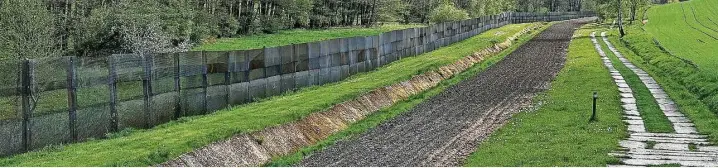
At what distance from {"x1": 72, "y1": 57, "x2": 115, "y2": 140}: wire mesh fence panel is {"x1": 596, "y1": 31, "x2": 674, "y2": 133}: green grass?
50.5 ft

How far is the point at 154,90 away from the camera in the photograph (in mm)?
25391

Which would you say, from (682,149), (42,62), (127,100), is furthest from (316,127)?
(682,149)

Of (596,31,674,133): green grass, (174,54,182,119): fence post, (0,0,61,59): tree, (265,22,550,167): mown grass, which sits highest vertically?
(0,0,61,59): tree

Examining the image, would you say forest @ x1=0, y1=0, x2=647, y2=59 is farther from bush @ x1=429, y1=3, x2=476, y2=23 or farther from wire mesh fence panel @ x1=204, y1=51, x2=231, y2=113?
wire mesh fence panel @ x1=204, y1=51, x2=231, y2=113

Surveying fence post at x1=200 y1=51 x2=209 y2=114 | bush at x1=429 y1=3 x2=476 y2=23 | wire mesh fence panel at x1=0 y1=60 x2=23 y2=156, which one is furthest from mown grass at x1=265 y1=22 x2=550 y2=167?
bush at x1=429 y1=3 x2=476 y2=23

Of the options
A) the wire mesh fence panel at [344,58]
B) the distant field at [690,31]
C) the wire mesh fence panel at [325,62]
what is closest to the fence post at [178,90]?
the wire mesh fence panel at [325,62]

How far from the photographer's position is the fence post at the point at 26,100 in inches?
777

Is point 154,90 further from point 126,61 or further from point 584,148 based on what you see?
point 584,148

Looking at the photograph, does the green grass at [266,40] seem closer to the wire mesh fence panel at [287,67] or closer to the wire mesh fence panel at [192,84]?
the wire mesh fence panel at [287,67]

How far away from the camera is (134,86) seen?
79.5 ft

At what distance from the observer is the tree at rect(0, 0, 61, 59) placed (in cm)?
4909

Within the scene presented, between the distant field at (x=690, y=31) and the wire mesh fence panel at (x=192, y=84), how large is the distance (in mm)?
25497

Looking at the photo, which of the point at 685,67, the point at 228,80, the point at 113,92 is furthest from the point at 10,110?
the point at 685,67

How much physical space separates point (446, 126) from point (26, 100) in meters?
12.3
